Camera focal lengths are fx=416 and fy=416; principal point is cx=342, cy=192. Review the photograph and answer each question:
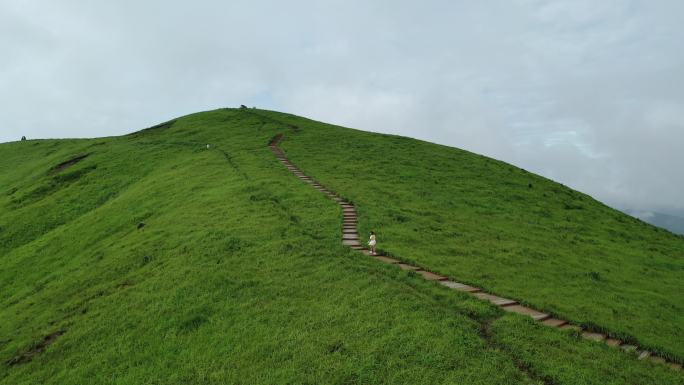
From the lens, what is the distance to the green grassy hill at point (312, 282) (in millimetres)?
12852

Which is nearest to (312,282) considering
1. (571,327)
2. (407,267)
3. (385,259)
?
(385,259)

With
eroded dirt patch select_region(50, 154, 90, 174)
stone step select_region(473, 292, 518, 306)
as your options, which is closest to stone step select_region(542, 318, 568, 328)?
stone step select_region(473, 292, 518, 306)

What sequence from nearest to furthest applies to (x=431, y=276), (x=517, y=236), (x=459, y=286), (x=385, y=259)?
1. (x=459, y=286)
2. (x=431, y=276)
3. (x=385, y=259)
4. (x=517, y=236)

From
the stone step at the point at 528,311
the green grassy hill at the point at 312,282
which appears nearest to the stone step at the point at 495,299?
the stone step at the point at 528,311

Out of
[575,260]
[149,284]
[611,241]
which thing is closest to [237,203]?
[149,284]

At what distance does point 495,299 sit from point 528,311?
1302 millimetres

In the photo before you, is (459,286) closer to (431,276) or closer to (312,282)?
(431,276)

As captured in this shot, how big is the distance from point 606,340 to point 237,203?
22402mm

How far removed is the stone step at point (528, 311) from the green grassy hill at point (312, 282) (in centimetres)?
76

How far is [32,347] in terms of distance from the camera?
16234mm

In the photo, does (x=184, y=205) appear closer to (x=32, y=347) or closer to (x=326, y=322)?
(x=32, y=347)

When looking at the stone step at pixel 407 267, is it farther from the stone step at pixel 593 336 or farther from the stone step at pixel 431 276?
the stone step at pixel 593 336

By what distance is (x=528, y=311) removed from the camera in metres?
16.0

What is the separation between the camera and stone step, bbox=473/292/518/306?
16.4m
